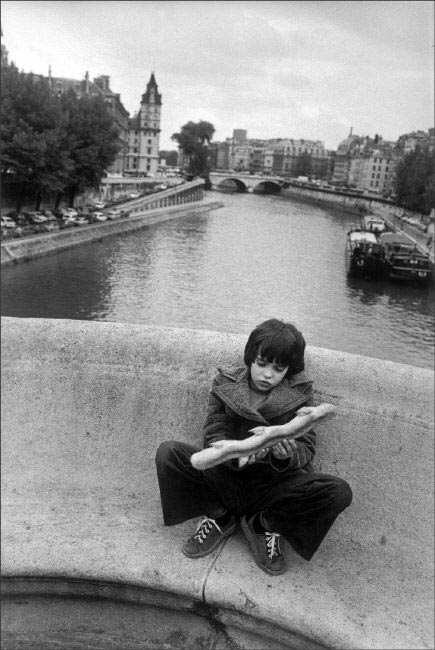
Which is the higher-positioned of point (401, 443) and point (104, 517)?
point (401, 443)

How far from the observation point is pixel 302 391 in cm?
183

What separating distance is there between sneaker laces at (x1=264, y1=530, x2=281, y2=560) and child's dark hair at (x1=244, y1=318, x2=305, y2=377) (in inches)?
18.5

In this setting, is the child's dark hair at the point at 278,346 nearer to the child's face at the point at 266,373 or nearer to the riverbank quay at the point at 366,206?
the child's face at the point at 266,373

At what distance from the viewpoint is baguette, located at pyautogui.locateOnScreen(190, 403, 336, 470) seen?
155 cm

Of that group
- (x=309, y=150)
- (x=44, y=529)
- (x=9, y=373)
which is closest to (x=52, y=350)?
(x=9, y=373)

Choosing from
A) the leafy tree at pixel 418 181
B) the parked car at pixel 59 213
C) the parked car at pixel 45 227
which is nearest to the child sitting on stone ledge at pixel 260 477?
the parked car at pixel 45 227

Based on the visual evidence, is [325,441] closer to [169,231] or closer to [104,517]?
[104,517]

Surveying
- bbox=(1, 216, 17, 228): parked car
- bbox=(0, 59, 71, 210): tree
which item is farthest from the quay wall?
bbox=(1, 216, 17, 228): parked car

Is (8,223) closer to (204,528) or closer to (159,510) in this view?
(159,510)

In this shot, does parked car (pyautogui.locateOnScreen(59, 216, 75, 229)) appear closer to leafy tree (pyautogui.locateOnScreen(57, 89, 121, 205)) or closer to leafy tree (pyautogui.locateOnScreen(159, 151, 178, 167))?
leafy tree (pyautogui.locateOnScreen(57, 89, 121, 205))

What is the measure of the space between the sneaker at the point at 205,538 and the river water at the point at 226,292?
11127mm

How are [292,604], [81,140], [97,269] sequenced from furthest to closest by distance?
1. [81,140]
2. [97,269]
3. [292,604]

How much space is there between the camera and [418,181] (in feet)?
110

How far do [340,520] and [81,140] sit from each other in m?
24.5
